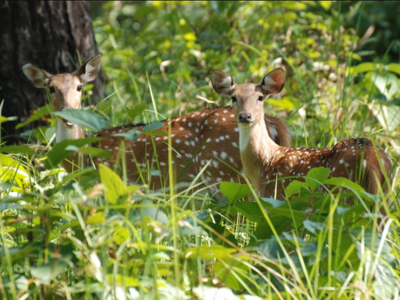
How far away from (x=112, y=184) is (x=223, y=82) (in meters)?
1.98

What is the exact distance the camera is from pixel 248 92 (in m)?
3.77

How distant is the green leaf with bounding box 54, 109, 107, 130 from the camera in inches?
85.0

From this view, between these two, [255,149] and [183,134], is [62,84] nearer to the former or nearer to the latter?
[183,134]

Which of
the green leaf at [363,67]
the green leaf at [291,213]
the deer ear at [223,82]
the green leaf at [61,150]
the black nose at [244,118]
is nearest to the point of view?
the green leaf at [61,150]

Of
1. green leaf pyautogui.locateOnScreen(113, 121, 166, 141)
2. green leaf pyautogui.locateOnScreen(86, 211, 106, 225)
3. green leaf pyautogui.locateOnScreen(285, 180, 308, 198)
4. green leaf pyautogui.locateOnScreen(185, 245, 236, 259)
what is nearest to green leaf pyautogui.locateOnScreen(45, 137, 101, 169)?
green leaf pyautogui.locateOnScreen(113, 121, 166, 141)

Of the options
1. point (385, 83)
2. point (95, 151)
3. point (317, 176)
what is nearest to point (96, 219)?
point (95, 151)

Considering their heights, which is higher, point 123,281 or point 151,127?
point 151,127

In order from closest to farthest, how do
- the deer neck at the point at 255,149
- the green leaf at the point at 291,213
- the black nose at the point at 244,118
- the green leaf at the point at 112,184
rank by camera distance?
1. the green leaf at the point at 112,184
2. the green leaf at the point at 291,213
3. the black nose at the point at 244,118
4. the deer neck at the point at 255,149

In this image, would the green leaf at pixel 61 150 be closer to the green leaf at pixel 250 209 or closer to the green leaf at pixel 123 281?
the green leaf at pixel 123 281

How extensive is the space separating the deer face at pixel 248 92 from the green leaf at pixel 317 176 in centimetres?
123

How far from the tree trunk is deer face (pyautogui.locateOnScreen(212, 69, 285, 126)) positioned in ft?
4.93

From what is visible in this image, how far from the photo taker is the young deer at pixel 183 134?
409 centimetres

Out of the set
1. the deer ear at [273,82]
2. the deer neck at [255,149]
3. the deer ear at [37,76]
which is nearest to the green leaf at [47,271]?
the deer neck at [255,149]

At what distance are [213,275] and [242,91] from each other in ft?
5.50
